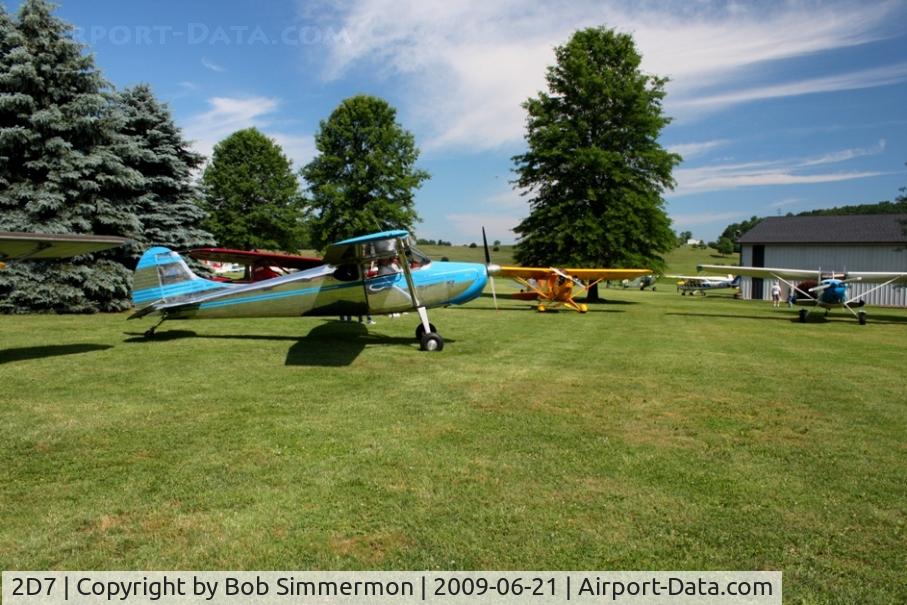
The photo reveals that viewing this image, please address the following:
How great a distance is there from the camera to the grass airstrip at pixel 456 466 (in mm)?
3225

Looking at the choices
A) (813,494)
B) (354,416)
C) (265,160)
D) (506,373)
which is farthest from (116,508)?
(265,160)

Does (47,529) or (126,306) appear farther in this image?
(126,306)

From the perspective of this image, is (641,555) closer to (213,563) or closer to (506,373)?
(213,563)

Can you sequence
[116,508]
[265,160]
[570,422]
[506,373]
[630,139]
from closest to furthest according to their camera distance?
[116,508]
[570,422]
[506,373]
[630,139]
[265,160]

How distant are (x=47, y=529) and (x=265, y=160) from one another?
4338 cm

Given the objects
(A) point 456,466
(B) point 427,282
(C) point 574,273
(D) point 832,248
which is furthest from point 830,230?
(A) point 456,466

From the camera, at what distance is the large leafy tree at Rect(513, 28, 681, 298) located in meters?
29.0

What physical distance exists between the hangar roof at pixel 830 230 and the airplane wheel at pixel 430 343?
123ft

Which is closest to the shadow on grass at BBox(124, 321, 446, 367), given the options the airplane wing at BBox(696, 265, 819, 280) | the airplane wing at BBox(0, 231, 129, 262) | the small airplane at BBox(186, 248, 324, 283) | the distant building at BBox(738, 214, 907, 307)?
the airplane wing at BBox(0, 231, 129, 262)

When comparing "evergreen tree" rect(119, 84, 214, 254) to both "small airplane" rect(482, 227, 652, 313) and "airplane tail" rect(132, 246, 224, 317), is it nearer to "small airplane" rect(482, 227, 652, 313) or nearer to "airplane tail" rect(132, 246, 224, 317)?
"airplane tail" rect(132, 246, 224, 317)

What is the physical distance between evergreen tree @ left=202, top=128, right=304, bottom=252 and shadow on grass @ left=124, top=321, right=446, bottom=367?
27.7 m

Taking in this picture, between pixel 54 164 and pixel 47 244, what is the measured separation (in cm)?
1179

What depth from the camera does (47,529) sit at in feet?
11.3

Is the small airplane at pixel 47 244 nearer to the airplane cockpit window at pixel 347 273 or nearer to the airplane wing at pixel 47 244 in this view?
the airplane wing at pixel 47 244
